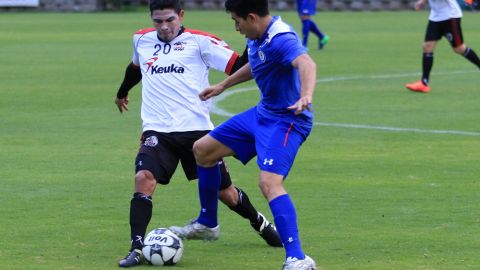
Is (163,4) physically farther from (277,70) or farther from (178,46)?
(277,70)

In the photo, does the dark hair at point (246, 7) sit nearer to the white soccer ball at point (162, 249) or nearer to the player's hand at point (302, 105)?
the player's hand at point (302, 105)

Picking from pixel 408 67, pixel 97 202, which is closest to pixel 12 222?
pixel 97 202

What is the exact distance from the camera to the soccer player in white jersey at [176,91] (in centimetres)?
840

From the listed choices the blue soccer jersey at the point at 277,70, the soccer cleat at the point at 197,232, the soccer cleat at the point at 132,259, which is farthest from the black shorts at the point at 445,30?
the soccer cleat at the point at 132,259

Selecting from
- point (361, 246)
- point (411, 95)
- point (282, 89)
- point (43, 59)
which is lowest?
point (43, 59)

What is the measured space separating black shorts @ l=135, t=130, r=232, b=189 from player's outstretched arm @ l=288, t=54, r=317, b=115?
1365 millimetres

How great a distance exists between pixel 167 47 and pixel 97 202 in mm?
2139

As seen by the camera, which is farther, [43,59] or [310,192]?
[43,59]

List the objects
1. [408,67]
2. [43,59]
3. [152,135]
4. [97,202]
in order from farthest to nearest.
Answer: [43,59] → [408,67] → [97,202] → [152,135]

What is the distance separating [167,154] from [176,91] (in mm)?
494

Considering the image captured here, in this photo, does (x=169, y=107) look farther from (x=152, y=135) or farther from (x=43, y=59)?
(x=43, y=59)

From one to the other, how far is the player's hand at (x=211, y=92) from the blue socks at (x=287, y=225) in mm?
940

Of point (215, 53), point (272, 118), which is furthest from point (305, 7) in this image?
point (272, 118)

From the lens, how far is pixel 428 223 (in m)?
9.28
